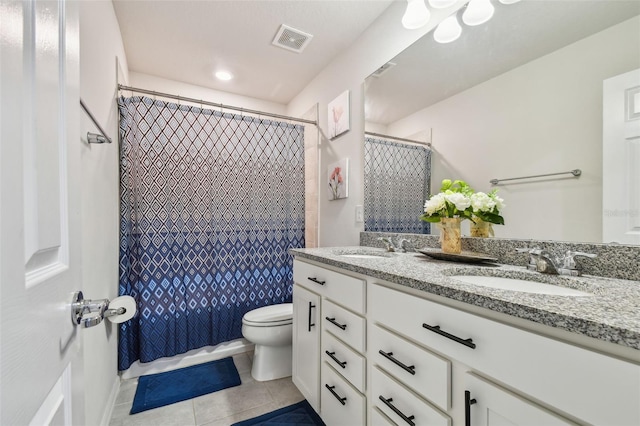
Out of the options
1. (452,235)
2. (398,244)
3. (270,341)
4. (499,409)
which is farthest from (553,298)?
(270,341)

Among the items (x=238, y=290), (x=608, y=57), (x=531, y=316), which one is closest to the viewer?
(x=531, y=316)

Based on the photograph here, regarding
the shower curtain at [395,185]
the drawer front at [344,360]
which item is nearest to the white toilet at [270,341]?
the drawer front at [344,360]

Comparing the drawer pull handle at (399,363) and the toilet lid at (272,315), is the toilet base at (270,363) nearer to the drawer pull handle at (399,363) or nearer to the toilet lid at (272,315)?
the toilet lid at (272,315)

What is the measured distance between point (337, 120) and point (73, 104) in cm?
182

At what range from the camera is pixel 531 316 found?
1.82 ft

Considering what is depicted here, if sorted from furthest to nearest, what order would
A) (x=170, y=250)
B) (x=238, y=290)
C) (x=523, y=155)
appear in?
(x=238, y=290), (x=170, y=250), (x=523, y=155)

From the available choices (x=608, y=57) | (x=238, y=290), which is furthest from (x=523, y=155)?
(x=238, y=290)

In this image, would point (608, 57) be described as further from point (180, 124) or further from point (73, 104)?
point (180, 124)

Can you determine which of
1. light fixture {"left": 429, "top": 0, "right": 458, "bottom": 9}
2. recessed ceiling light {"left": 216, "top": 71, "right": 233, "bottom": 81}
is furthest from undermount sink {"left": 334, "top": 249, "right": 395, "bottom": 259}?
recessed ceiling light {"left": 216, "top": 71, "right": 233, "bottom": 81}

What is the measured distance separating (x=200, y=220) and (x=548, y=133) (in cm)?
204

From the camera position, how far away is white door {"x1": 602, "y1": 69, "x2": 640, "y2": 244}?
0.85 meters

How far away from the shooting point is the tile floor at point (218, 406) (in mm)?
1467

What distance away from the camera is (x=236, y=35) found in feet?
6.47

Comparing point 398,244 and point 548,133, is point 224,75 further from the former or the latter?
point 548,133
